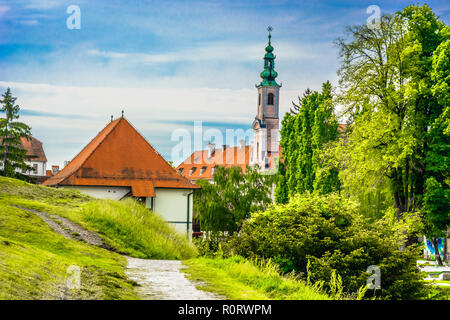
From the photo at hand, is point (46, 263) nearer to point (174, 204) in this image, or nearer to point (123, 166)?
point (123, 166)

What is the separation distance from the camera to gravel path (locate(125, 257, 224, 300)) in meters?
8.41

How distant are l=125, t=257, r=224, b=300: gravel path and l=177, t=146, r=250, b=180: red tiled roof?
99277mm

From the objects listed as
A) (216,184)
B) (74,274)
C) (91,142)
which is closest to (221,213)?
(216,184)

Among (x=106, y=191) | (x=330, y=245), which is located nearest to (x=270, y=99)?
(x=106, y=191)

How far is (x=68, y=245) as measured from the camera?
12930mm

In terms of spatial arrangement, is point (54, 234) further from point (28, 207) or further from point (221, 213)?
point (221, 213)

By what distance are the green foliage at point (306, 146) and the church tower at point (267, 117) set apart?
193 ft

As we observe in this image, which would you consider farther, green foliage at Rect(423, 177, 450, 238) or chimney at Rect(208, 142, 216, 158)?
chimney at Rect(208, 142, 216, 158)

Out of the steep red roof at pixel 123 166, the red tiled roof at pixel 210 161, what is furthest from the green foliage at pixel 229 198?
the red tiled roof at pixel 210 161

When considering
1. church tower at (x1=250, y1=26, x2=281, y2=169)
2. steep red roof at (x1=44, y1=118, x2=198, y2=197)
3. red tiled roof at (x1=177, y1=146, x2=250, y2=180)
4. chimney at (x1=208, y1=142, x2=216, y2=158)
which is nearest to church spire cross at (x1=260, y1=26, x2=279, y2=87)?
church tower at (x1=250, y1=26, x2=281, y2=169)

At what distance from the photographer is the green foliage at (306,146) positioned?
43.4 meters

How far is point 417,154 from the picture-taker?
2758 centimetres

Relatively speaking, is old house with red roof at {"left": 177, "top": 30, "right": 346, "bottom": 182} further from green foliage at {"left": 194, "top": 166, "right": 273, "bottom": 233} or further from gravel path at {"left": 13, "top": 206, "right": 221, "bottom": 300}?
gravel path at {"left": 13, "top": 206, "right": 221, "bottom": 300}

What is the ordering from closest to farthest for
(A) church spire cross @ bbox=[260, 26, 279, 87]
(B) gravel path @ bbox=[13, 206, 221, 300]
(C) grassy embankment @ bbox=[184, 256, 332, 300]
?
(B) gravel path @ bbox=[13, 206, 221, 300] → (C) grassy embankment @ bbox=[184, 256, 332, 300] → (A) church spire cross @ bbox=[260, 26, 279, 87]
